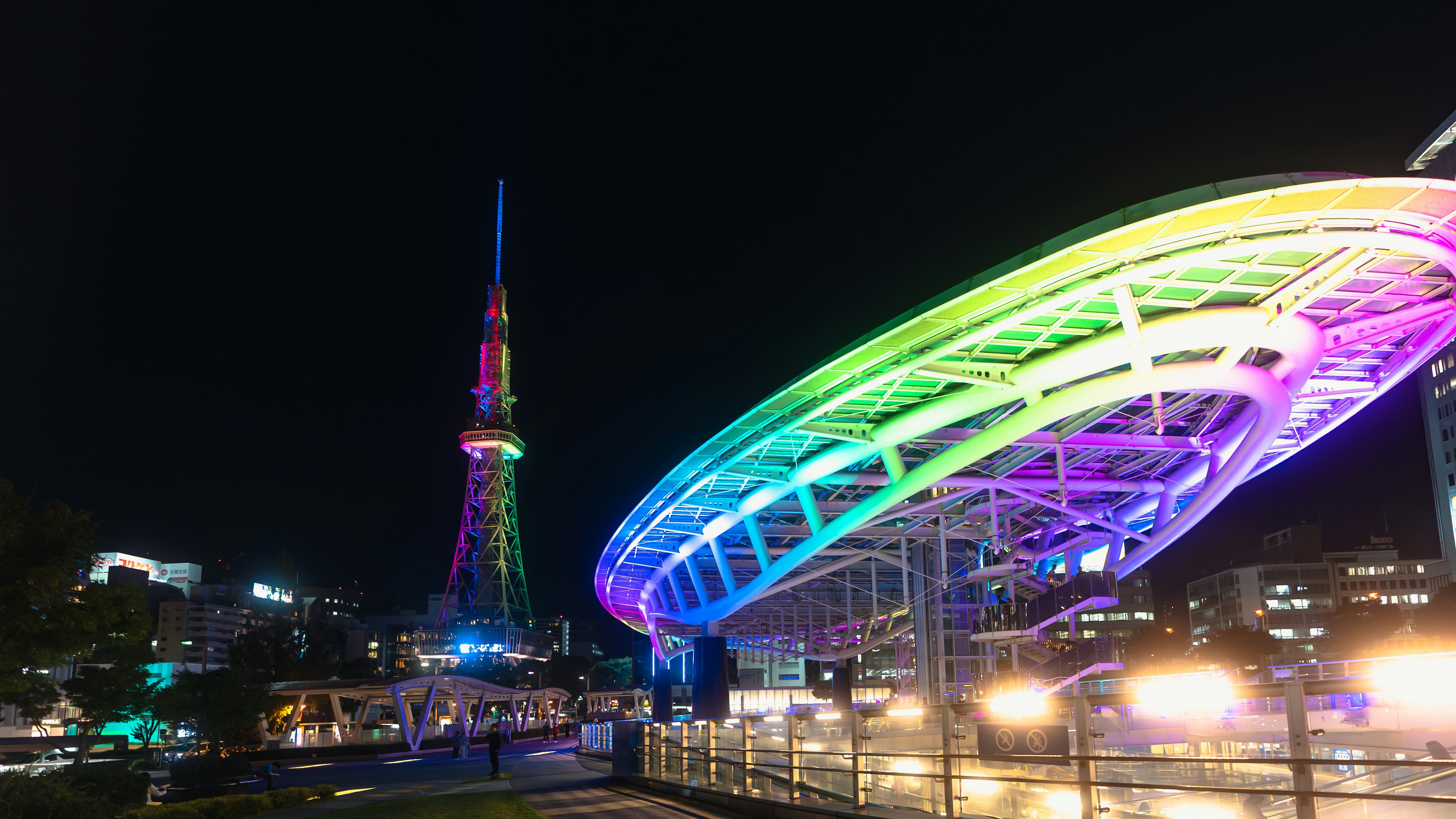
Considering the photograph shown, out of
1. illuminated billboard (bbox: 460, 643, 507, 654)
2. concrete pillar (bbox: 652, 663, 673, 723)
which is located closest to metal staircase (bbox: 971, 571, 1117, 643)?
concrete pillar (bbox: 652, 663, 673, 723)

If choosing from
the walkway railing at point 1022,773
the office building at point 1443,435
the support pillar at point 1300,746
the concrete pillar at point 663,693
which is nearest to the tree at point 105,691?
the concrete pillar at point 663,693

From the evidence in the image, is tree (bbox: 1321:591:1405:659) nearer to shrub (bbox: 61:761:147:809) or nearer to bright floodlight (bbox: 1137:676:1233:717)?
bright floodlight (bbox: 1137:676:1233:717)

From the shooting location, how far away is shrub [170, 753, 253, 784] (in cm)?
2122

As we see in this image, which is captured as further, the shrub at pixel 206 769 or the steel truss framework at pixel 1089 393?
the shrub at pixel 206 769

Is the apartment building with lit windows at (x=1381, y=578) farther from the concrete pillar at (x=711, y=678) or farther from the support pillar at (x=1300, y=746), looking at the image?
the support pillar at (x=1300, y=746)

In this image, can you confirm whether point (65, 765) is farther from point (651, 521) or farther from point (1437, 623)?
point (1437, 623)

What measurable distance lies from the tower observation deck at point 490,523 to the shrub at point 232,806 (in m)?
112

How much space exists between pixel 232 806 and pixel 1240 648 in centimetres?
8287

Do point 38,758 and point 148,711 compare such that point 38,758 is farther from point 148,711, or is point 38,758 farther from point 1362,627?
point 1362,627

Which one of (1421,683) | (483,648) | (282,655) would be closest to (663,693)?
(282,655)

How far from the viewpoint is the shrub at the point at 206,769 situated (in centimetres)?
2122

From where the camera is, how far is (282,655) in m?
96.5

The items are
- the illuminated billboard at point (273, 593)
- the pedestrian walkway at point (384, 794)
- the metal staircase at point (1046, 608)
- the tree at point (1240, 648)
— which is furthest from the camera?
the illuminated billboard at point (273, 593)

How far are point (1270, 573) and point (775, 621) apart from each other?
73682 millimetres
